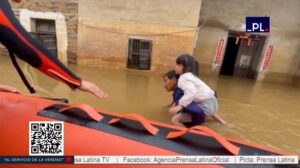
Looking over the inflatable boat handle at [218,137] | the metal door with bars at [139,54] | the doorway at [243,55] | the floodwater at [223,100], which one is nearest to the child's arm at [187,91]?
the floodwater at [223,100]

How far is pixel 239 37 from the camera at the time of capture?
7648mm

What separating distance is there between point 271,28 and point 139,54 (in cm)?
364

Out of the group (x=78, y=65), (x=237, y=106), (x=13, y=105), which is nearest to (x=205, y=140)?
(x=13, y=105)

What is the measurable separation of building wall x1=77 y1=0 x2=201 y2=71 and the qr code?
5.38m

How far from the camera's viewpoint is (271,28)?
25.1 ft

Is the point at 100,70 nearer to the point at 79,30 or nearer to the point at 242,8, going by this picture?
the point at 79,30

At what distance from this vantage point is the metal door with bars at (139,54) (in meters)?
6.92

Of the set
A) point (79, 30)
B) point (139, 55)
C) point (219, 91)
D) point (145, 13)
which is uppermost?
point (145, 13)

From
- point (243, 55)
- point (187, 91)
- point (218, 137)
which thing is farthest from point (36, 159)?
point (243, 55)

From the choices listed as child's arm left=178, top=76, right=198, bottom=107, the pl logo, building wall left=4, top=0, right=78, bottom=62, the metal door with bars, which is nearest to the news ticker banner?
child's arm left=178, top=76, right=198, bottom=107

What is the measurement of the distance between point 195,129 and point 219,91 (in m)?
4.63

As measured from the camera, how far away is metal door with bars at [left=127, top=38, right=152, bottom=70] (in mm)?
6918

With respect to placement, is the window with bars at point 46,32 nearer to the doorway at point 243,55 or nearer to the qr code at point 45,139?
the doorway at point 243,55

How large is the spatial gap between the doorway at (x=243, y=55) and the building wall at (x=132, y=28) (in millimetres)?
1869
